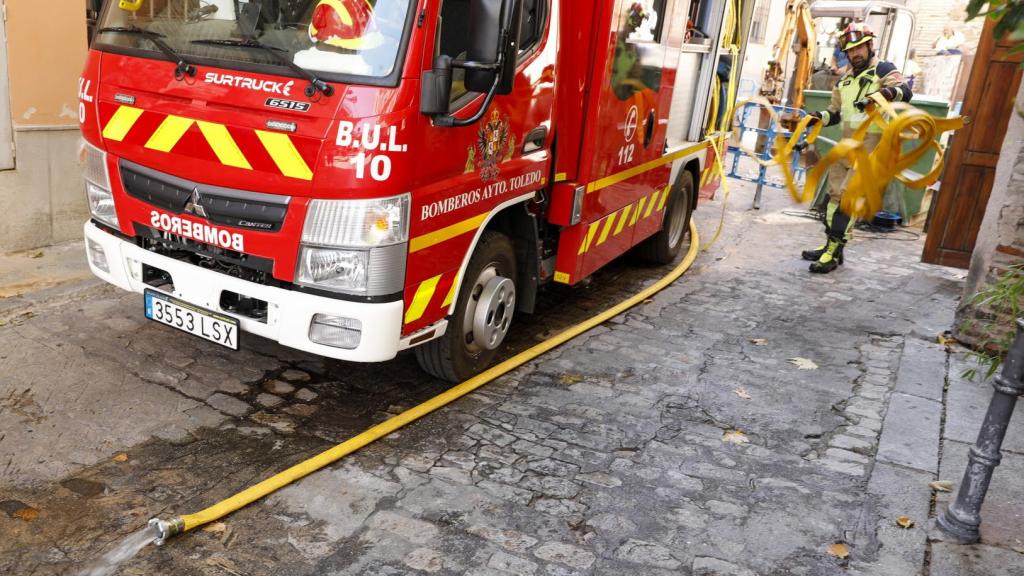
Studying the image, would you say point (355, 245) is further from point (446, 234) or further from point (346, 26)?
point (346, 26)

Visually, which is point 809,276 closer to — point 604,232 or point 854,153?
point 604,232

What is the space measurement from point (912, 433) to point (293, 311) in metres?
3.47

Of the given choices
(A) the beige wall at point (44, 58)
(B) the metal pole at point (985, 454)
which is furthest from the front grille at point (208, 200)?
(B) the metal pole at point (985, 454)

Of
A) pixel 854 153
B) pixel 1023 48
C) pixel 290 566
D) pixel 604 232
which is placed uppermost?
pixel 1023 48

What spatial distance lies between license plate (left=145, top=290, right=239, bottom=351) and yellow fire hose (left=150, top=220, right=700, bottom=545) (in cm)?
71

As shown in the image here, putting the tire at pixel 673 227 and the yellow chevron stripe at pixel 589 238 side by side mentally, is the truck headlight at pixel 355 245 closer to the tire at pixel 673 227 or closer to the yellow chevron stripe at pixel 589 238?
the yellow chevron stripe at pixel 589 238

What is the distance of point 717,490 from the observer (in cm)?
387

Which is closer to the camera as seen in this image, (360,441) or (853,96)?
(360,441)

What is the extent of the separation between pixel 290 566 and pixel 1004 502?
3331 millimetres

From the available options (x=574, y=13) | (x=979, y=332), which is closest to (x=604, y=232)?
(x=574, y=13)

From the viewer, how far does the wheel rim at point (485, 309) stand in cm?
462

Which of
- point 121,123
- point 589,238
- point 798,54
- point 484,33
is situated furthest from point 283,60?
point 798,54

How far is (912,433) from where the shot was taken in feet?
15.1

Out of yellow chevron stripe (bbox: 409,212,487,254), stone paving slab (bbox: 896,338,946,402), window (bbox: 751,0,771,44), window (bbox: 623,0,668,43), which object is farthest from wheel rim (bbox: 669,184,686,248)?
window (bbox: 751,0,771,44)
